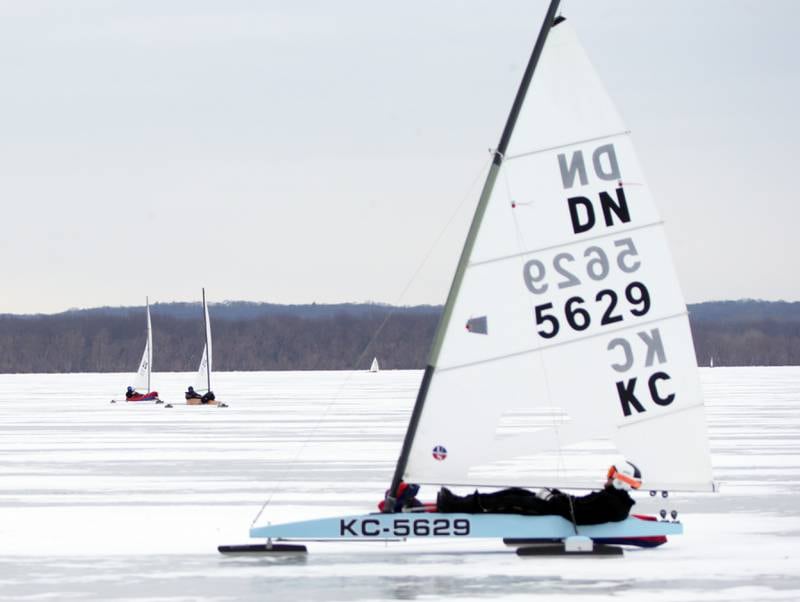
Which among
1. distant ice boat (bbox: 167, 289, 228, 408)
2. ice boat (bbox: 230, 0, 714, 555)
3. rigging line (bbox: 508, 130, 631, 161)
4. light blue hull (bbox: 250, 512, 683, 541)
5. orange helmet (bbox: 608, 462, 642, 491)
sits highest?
distant ice boat (bbox: 167, 289, 228, 408)

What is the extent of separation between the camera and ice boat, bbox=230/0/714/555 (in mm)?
14086

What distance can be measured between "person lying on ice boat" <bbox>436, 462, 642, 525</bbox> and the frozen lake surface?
418mm

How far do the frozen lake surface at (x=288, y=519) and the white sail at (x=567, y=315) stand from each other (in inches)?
22.8

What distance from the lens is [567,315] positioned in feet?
47.2

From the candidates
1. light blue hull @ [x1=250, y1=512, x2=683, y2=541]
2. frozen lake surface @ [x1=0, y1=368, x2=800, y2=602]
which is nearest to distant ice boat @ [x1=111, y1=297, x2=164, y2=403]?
frozen lake surface @ [x1=0, y1=368, x2=800, y2=602]

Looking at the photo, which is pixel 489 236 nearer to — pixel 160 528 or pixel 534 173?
pixel 534 173

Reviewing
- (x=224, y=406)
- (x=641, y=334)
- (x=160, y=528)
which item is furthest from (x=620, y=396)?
(x=224, y=406)

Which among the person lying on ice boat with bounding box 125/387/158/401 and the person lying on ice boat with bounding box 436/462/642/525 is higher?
the person lying on ice boat with bounding box 125/387/158/401

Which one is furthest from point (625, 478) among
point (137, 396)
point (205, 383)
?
point (137, 396)

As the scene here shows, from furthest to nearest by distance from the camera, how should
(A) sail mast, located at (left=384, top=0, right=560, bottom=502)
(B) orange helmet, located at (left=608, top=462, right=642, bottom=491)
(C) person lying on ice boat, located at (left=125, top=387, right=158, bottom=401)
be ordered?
1. (C) person lying on ice boat, located at (left=125, top=387, right=158, bottom=401)
2. (B) orange helmet, located at (left=608, top=462, right=642, bottom=491)
3. (A) sail mast, located at (left=384, top=0, right=560, bottom=502)

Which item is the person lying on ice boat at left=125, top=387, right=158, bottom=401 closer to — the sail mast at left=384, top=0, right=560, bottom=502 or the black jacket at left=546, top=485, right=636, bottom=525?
the black jacket at left=546, top=485, right=636, bottom=525

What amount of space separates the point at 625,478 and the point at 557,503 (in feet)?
2.19

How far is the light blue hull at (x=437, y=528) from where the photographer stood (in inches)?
563

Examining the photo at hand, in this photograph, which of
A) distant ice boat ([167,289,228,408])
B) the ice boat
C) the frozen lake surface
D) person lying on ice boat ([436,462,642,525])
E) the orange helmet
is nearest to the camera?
the frozen lake surface
